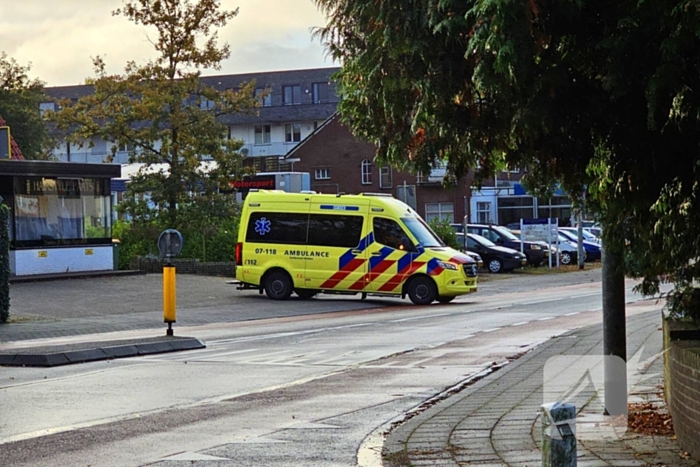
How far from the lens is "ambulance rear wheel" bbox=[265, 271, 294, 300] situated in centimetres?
3012

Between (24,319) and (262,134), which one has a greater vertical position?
(262,134)

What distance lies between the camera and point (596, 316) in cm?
2333

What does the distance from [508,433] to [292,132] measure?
303ft

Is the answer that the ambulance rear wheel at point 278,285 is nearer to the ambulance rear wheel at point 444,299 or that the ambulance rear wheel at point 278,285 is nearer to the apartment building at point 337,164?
the ambulance rear wheel at point 444,299

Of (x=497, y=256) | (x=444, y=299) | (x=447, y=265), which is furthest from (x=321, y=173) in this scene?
(x=447, y=265)

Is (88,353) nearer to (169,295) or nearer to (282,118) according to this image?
(169,295)

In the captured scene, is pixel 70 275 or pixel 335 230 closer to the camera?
pixel 335 230

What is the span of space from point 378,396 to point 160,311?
15.3 meters

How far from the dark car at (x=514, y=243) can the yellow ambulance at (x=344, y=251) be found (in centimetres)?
1888

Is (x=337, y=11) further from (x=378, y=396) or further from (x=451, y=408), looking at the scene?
(x=378, y=396)

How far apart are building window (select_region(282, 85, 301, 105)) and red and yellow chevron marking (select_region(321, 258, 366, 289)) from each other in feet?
241

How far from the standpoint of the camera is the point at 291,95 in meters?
103

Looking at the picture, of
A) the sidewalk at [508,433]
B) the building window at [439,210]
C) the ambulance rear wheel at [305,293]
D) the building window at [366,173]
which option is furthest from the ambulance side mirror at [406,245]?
the building window at [366,173]

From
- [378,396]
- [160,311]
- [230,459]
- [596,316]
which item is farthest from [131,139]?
[230,459]
